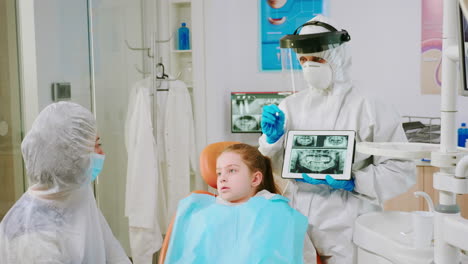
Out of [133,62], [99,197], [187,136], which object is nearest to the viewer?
[99,197]

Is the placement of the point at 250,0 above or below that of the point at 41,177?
above

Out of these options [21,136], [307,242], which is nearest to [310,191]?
[307,242]

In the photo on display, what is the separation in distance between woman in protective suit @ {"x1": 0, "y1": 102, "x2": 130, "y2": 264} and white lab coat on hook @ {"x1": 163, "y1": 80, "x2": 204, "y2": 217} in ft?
6.64

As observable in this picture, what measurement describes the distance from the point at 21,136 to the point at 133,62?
128 cm

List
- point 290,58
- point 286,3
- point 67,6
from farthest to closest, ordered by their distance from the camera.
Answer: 1. point 286,3
2. point 67,6
3. point 290,58

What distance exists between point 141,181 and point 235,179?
3.95 ft

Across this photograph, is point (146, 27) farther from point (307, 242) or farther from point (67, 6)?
point (307, 242)

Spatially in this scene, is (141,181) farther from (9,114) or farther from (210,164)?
(9,114)

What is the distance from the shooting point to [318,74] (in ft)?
6.70

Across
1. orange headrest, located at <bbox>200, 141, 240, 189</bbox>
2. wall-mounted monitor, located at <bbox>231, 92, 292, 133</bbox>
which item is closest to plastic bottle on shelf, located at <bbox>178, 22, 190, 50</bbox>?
wall-mounted monitor, located at <bbox>231, 92, 292, 133</bbox>

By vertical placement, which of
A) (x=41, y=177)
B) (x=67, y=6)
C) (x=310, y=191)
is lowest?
(x=310, y=191)

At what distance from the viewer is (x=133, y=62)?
3334 millimetres

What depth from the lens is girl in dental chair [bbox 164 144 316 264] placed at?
1865mm

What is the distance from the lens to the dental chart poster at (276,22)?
4.19 m
